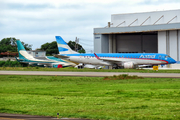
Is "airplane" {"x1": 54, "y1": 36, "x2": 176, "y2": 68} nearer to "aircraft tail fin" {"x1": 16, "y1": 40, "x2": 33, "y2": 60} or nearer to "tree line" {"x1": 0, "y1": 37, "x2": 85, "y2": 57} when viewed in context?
"aircraft tail fin" {"x1": 16, "y1": 40, "x2": 33, "y2": 60}

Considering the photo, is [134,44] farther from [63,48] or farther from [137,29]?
[63,48]

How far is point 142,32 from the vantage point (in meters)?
81.2

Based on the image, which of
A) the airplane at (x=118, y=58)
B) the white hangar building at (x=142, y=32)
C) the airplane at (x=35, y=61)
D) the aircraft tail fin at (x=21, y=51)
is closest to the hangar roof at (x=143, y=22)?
the white hangar building at (x=142, y=32)

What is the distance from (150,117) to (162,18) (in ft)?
233

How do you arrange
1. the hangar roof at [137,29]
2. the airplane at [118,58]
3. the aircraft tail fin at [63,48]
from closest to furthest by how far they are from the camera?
the airplane at [118,58], the aircraft tail fin at [63,48], the hangar roof at [137,29]

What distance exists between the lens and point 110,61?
6631cm

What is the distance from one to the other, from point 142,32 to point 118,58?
65.1 ft

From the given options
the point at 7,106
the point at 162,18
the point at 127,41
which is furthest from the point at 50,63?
the point at 7,106

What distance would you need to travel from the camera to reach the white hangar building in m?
73.6

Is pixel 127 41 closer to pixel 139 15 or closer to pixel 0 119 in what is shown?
pixel 139 15

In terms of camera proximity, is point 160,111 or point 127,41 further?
point 127,41

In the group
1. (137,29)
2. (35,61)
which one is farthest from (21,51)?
(137,29)

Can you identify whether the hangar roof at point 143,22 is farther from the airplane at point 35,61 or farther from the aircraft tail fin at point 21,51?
the aircraft tail fin at point 21,51

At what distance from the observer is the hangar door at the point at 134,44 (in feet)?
297
